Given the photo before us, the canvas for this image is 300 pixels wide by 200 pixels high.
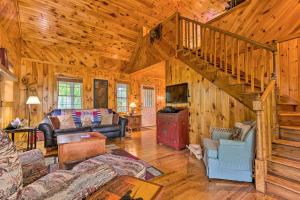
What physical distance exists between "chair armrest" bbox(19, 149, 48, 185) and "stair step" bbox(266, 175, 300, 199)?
2598 mm

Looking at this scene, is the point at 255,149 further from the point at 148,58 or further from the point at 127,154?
the point at 148,58

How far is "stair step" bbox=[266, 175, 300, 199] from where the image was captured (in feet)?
6.11

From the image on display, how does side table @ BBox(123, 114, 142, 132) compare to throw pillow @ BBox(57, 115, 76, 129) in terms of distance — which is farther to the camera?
Answer: side table @ BBox(123, 114, 142, 132)

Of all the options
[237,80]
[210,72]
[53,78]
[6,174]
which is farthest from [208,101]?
[53,78]

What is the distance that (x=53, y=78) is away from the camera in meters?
5.52

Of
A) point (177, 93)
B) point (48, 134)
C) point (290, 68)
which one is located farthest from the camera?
point (177, 93)

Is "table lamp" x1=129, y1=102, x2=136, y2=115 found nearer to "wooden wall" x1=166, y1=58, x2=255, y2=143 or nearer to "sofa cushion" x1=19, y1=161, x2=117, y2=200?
"wooden wall" x1=166, y1=58, x2=255, y2=143

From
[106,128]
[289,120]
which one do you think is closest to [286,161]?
[289,120]

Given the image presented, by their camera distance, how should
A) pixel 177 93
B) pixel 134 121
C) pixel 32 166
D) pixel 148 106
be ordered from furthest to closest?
pixel 148 106 < pixel 134 121 < pixel 177 93 < pixel 32 166

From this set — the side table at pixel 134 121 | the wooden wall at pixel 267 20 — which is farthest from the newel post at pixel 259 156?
the side table at pixel 134 121

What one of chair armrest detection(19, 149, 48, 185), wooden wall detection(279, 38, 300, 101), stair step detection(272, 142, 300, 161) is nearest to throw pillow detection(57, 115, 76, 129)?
chair armrest detection(19, 149, 48, 185)

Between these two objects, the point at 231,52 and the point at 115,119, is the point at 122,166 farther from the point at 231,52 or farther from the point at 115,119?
the point at 115,119

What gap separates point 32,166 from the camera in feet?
5.42

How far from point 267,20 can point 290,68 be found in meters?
1.15
